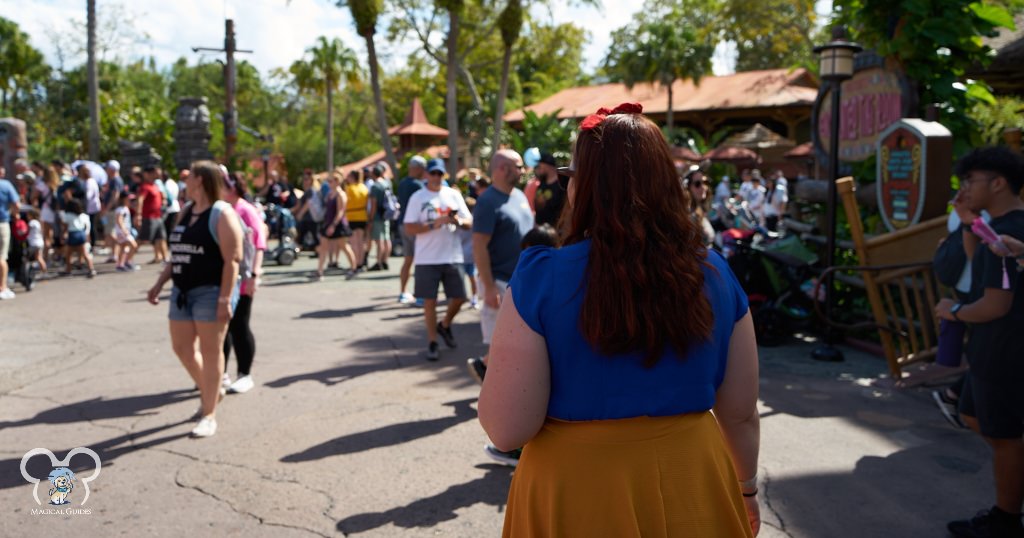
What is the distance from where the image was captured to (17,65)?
43656 mm

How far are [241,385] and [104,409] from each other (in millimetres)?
943

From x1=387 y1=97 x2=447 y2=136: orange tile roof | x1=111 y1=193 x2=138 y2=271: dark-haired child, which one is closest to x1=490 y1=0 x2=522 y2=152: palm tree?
x1=111 y1=193 x2=138 y2=271: dark-haired child

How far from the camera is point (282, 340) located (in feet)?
27.1

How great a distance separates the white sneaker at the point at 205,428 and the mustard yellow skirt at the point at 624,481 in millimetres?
3834

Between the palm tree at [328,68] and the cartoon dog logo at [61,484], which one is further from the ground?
the palm tree at [328,68]

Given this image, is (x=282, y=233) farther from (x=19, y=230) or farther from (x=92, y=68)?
(x=92, y=68)

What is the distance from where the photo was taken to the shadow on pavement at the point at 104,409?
5.53 meters

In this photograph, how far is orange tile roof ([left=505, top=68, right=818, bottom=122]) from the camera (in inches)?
1284

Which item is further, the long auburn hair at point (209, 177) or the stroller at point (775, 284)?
the stroller at point (775, 284)

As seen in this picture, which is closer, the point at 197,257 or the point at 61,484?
the point at 61,484

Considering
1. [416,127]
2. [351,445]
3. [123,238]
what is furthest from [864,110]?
[416,127]

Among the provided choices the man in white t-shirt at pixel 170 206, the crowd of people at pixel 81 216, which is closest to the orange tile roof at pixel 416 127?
the crowd of people at pixel 81 216

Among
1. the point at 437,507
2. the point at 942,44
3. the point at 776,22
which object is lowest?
the point at 437,507

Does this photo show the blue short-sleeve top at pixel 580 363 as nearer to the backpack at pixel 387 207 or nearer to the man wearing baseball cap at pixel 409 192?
the man wearing baseball cap at pixel 409 192
